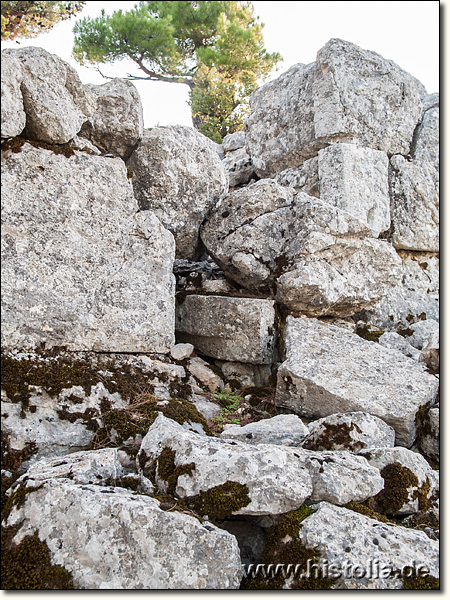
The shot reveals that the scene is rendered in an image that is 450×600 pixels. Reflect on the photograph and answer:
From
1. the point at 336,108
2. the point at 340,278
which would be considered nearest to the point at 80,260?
the point at 340,278

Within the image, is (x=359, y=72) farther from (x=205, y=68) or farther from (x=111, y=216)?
(x=111, y=216)

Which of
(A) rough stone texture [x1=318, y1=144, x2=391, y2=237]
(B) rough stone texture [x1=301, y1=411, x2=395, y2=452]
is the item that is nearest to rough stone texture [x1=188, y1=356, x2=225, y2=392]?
(B) rough stone texture [x1=301, y1=411, x2=395, y2=452]

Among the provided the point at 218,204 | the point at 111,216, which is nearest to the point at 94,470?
the point at 111,216

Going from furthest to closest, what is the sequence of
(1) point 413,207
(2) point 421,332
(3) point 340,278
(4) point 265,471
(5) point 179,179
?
(1) point 413,207 < (2) point 421,332 < (3) point 340,278 < (5) point 179,179 < (4) point 265,471

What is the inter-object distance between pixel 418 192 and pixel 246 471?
6.62 metres

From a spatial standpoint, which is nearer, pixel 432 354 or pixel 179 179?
pixel 432 354

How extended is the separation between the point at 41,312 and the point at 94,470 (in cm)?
174

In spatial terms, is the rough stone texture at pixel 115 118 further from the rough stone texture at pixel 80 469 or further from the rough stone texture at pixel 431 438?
the rough stone texture at pixel 431 438

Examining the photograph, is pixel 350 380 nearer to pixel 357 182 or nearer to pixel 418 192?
pixel 357 182

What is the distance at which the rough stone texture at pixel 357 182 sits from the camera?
7.37 metres

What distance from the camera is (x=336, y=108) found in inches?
298

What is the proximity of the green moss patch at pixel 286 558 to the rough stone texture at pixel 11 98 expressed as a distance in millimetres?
3928

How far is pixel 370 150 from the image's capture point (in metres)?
7.77

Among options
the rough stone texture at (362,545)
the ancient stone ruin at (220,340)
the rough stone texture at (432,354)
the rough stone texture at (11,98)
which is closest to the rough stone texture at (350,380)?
the ancient stone ruin at (220,340)
